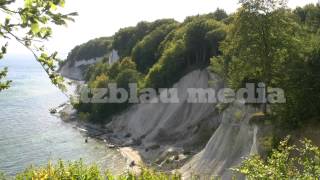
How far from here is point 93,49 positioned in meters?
180

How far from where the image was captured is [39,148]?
211 feet

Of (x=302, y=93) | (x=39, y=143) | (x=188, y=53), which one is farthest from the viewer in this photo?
(x=188, y=53)

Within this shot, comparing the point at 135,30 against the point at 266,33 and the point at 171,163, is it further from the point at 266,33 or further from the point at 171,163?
the point at 266,33

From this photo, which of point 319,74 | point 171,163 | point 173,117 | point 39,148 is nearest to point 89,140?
point 39,148

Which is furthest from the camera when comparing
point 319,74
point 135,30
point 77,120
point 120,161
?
point 135,30

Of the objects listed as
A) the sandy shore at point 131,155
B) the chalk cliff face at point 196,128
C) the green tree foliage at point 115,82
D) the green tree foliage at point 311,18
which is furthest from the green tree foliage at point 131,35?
the sandy shore at point 131,155

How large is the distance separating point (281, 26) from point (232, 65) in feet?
16.2

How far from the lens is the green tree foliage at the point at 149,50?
302 feet

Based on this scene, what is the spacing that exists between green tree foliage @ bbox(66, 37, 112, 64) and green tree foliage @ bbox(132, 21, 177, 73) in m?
77.3

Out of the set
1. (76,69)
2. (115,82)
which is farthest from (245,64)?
(76,69)

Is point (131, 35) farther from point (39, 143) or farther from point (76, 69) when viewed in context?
point (76, 69)

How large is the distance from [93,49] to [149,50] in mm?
91210

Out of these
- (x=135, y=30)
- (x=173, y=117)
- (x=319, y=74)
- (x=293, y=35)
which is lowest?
(x=173, y=117)

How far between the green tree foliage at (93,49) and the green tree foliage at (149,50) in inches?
3043
